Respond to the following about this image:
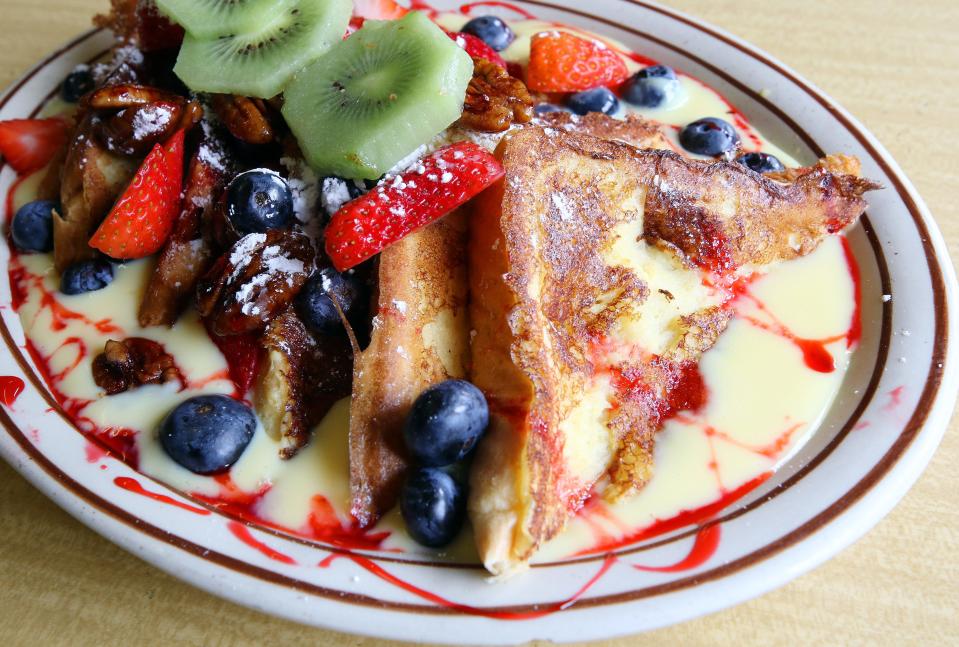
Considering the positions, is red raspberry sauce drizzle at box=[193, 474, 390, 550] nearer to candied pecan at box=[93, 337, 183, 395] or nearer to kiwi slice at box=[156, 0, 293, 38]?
candied pecan at box=[93, 337, 183, 395]

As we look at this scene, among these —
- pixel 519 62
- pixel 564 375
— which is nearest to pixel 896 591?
pixel 564 375

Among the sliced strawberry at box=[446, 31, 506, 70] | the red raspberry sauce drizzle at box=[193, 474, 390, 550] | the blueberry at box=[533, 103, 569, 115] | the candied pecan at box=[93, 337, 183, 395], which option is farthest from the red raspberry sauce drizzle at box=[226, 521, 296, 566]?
the blueberry at box=[533, 103, 569, 115]

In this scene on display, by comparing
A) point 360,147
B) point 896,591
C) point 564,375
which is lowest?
point 896,591

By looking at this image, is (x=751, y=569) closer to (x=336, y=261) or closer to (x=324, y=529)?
(x=324, y=529)

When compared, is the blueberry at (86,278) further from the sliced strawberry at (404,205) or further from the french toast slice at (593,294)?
the french toast slice at (593,294)

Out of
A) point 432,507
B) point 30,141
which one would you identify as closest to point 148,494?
point 432,507
